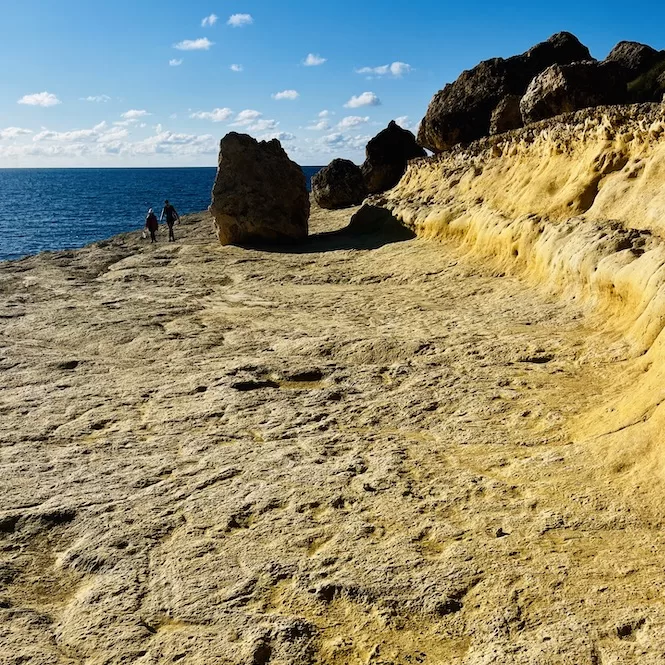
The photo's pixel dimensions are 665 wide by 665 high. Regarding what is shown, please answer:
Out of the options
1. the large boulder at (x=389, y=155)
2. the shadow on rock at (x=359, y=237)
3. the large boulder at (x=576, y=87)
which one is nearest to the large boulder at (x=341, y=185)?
the large boulder at (x=389, y=155)

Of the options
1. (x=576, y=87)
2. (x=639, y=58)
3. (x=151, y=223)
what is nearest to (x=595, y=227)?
(x=576, y=87)

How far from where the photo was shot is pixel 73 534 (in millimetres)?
6004

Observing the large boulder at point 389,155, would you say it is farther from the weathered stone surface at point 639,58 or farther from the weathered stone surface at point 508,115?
the weathered stone surface at point 508,115

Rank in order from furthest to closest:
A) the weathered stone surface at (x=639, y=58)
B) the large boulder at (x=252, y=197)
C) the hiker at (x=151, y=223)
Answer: the weathered stone surface at (x=639, y=58)
the hiker at (x=151, y=223)
the large boulder at (x=252, y=197)

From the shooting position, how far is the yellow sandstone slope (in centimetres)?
645

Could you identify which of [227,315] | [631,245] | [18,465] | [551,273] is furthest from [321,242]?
[18,465]

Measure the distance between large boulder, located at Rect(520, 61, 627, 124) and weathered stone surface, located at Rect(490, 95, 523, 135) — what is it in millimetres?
3121

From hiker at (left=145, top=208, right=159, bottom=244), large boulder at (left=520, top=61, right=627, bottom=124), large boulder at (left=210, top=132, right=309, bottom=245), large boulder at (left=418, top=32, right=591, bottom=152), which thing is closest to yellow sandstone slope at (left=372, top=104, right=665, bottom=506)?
large boulder at (left=520, top=61, right=627, bottom=124)

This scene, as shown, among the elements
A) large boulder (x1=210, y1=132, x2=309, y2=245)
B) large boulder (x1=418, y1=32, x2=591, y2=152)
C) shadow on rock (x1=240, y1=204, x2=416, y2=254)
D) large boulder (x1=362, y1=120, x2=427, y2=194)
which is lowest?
shadow on rock (x1=240, y1=204, x2=416, y2=254)

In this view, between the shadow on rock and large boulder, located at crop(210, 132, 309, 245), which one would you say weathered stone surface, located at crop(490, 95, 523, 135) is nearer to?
the shadow on rock

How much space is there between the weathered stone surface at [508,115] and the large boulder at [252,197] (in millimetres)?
6289

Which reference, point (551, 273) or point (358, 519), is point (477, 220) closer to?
point (551, 273)

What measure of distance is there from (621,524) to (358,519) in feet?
6.44

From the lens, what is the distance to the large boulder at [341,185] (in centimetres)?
3325
